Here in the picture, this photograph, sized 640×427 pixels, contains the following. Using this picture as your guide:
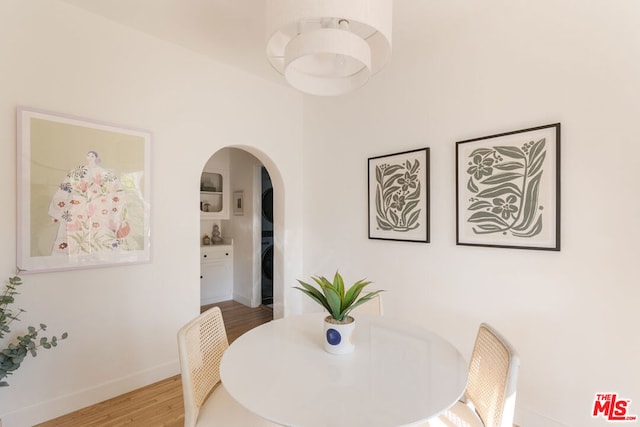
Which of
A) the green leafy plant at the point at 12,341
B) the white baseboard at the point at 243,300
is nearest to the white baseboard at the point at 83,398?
the green leafy plant at the point at 12,341

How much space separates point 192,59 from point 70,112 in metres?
1.03

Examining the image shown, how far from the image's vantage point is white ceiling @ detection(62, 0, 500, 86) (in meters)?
1.96

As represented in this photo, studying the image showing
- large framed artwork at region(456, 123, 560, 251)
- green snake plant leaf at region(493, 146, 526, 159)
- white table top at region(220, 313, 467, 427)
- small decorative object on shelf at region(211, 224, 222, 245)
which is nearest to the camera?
white table top at region(220, 313, 467, 427)

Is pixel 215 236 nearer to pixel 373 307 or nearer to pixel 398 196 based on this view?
pixel 398 196

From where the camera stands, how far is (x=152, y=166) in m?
2.34

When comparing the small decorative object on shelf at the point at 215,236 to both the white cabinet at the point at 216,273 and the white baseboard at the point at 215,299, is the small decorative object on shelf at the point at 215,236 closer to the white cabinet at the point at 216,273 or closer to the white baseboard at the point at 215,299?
the white cabinet at the point at 216,273

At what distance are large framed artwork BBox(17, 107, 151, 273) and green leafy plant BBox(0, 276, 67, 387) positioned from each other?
0.15 metres

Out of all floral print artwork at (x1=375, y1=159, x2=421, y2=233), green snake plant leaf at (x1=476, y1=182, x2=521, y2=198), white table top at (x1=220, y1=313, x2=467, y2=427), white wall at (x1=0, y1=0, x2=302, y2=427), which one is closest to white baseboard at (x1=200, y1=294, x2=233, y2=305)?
white wall at (x1=0, y1=0, x2=302, y2=427)

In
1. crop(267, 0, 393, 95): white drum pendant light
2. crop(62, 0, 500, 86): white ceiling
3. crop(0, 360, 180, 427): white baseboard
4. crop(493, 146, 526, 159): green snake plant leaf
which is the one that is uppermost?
crop(62, 0, 500, 86): white ceiling

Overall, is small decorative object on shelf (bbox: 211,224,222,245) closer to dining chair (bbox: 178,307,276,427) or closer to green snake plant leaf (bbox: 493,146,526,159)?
dining chair (bbox: 178,307,276,427)

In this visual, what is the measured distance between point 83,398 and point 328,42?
2.64 metres

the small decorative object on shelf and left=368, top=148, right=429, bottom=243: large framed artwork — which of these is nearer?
left=368, top=148, right=429, bottom=243: large framed artwork

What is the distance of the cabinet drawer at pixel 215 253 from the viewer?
4203 millimetres

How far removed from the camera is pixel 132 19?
84.1 inches
